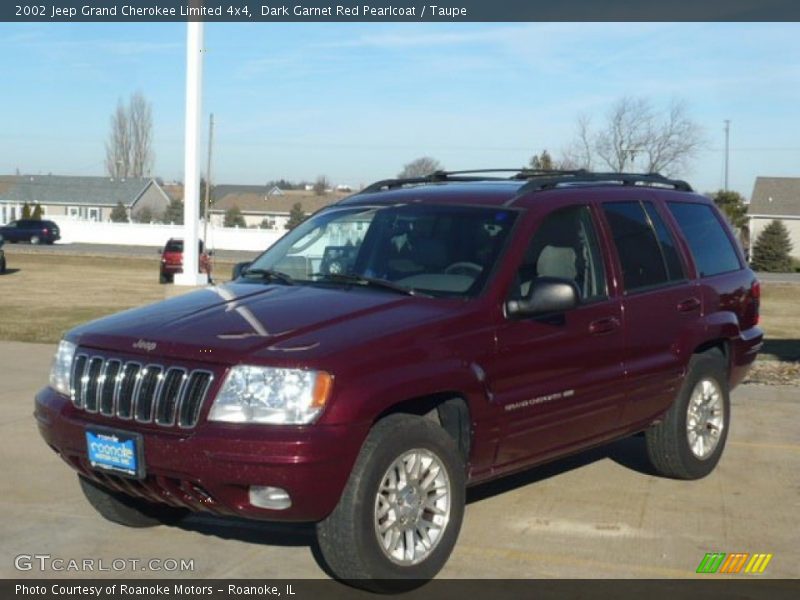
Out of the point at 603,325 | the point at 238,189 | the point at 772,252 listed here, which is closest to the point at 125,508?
the point at 603,325

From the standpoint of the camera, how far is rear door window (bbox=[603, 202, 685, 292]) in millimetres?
6844

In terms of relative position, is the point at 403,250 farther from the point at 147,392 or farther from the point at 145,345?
the point at 147,392

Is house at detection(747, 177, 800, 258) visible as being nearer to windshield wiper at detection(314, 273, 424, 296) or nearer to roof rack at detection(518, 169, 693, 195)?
roof rack at detection(518, 169, 693, 195)

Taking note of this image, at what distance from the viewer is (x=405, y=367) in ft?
16.8

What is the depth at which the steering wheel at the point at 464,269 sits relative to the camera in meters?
5.91

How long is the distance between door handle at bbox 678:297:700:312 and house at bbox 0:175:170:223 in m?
90.6

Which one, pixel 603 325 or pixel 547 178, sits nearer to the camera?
pixel 603 325

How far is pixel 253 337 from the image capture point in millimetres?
5051

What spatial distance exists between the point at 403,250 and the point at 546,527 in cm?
175

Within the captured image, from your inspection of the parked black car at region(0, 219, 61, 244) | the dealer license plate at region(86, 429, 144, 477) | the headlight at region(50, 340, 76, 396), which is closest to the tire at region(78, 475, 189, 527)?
the headlight at region(50, 340, 76, 396)

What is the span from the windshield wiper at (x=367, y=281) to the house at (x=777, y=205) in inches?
2519

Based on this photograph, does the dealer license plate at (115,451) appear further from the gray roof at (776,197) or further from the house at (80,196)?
the house at (80,196)

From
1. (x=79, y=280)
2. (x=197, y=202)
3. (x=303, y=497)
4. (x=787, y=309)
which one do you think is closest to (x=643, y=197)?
(x=303, y=497)

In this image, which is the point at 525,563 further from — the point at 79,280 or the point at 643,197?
the point at 79,280
